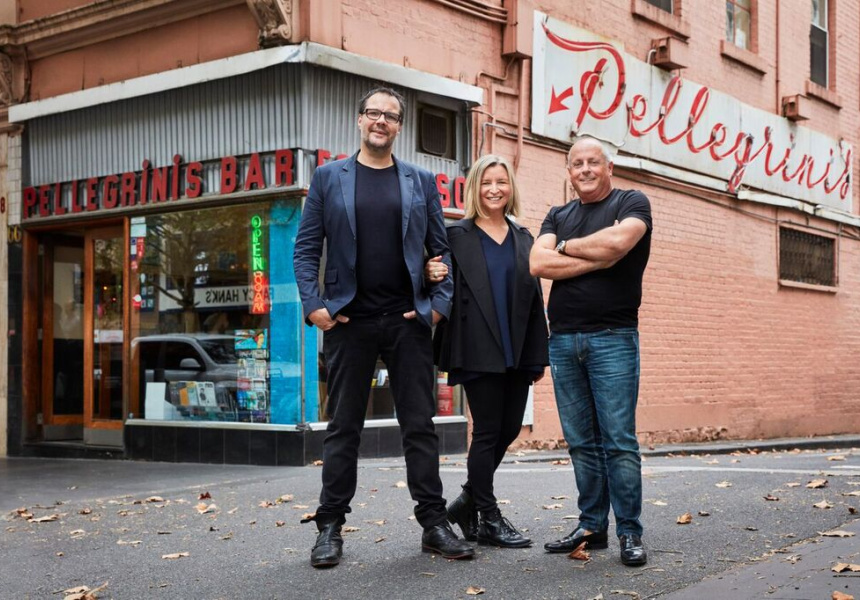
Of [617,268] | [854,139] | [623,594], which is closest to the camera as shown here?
[623,594]

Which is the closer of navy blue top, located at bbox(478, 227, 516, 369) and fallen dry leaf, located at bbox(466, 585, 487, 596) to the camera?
fallen dry leaf, located at bbox(466, 585, 487, 596)

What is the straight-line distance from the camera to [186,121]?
36.0ft

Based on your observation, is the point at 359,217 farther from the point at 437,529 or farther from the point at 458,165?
the point at 458,165

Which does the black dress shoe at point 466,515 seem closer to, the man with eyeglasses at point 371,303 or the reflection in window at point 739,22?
the man with eyeglasses at point 371,303

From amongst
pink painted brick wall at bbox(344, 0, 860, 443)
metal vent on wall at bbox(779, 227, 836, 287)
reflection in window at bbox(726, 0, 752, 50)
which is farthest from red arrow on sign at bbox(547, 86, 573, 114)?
metal vent on wall at bbox(779, 227, 836, 287)

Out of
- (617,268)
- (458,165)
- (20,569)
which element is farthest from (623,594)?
(458,165)

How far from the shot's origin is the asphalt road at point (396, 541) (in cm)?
464

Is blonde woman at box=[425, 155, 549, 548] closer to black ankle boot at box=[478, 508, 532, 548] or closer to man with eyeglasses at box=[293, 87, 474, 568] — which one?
black ankle boot at box=[478, 508, 532, 548]

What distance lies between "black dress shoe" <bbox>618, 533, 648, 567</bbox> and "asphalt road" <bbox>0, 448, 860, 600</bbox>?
0.04m

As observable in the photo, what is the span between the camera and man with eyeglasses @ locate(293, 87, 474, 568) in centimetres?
519

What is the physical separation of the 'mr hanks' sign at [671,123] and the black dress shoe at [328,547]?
312 inches

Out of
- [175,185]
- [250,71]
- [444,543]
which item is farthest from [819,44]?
[444,543]

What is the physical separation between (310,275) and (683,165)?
10.6 m

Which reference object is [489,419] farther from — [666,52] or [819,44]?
[819,44]
